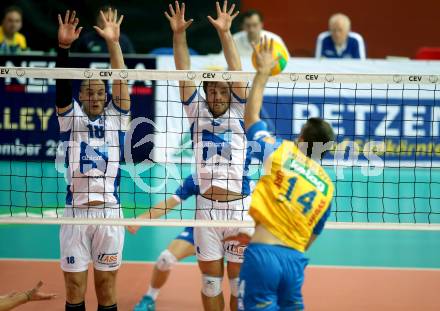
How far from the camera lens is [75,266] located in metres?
6.80

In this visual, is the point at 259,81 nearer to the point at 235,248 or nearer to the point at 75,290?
the point at 235,248

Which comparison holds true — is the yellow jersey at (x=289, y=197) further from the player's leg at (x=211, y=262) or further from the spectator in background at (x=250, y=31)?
the spectator in background at (x=250, y=31)

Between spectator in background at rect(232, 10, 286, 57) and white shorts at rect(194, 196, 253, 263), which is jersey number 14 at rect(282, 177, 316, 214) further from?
spectator in background at rect(232, 10, 286, 57)

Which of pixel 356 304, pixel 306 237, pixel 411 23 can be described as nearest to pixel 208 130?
pixel 306 237

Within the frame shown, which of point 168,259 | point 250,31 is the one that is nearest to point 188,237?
point 168,259

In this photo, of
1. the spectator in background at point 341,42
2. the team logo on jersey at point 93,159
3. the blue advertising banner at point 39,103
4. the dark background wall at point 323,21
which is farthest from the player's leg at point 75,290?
the dark background wall at point 323,21

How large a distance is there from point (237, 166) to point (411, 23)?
501 inches

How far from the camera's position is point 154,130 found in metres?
13.8

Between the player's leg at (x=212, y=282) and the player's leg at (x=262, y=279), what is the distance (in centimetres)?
136

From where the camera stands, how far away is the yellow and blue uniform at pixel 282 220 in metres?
5.56

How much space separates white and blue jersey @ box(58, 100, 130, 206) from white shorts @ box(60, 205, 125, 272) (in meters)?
0.12

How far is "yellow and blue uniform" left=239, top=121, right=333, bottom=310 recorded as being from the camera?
5.56 meters

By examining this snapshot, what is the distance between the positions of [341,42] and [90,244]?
8.81 meters

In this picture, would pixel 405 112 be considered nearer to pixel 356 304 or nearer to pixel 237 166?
pixel 356 304
